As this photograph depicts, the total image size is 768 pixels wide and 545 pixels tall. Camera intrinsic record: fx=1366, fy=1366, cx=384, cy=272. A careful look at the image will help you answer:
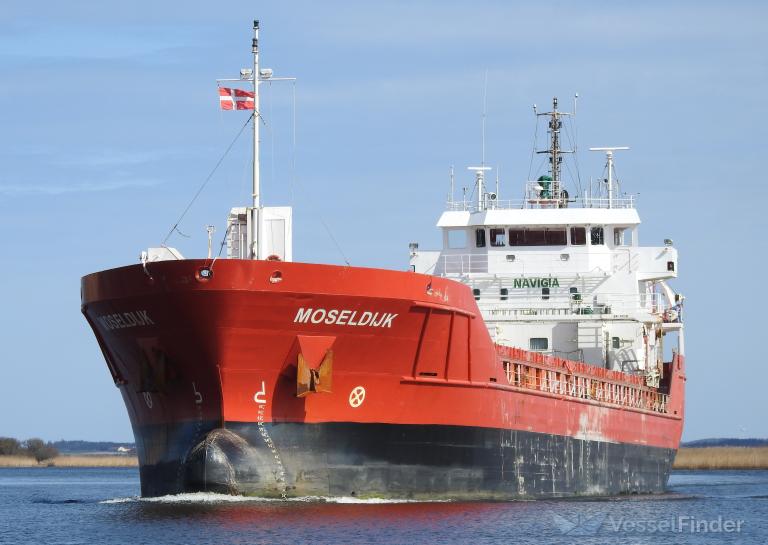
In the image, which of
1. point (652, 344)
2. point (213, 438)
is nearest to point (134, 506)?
point (213, 438)

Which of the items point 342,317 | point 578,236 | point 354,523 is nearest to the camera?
point 354,523

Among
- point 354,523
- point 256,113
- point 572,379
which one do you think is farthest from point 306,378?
point 572,379

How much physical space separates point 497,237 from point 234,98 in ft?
44.0

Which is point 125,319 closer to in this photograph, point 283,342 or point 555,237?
point 283,342

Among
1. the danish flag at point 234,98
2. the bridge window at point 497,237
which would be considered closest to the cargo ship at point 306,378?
the danish flag at point 234,98

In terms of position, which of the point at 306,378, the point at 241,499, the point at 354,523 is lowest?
the point at 354,523

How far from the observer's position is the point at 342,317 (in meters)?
24.2

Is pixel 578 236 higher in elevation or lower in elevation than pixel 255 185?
higher

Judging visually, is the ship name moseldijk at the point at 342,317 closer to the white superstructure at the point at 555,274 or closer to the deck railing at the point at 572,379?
the deck railing at the point at 572,379

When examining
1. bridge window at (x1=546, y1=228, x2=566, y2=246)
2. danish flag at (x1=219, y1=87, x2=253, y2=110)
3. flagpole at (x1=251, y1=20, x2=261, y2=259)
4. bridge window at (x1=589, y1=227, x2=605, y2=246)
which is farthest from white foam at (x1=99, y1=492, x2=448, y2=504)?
bridge window at (x1=589, y1=227, x2=605, y2=246)

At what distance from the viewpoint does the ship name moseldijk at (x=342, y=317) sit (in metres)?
23.9

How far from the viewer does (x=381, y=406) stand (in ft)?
82.1

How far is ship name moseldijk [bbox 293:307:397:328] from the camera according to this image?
2391 cm

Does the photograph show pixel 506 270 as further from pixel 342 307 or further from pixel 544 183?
pixel 342 307
